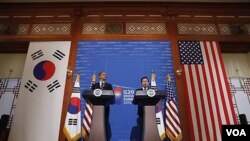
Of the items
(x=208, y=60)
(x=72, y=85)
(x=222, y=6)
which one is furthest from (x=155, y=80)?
(x=222, y=6)

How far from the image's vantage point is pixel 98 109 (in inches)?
198

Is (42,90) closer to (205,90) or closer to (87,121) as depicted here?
(87,121)

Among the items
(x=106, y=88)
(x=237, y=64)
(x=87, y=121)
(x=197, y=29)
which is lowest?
(x=87, y=121)

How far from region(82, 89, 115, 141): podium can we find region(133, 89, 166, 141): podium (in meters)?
0.57

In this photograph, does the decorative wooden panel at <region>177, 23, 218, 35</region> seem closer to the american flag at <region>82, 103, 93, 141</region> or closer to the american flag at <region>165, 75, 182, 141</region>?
the american flag at <region>165, 75, 182, 141</region>

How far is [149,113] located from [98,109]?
967 millimetres

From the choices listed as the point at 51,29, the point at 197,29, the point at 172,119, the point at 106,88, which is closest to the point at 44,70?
the point at 51,29

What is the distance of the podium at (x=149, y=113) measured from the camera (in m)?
4.79

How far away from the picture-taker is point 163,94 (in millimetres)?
5023

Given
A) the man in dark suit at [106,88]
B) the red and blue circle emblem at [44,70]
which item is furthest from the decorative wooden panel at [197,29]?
the red and blue circle emblem at [44,70]

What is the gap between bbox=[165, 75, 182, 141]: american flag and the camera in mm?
5336

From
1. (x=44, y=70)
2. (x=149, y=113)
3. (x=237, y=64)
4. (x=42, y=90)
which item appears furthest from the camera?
(x=237, y=64)

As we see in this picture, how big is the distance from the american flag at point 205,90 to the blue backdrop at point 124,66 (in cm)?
47

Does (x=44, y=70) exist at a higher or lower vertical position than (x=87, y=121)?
higher
